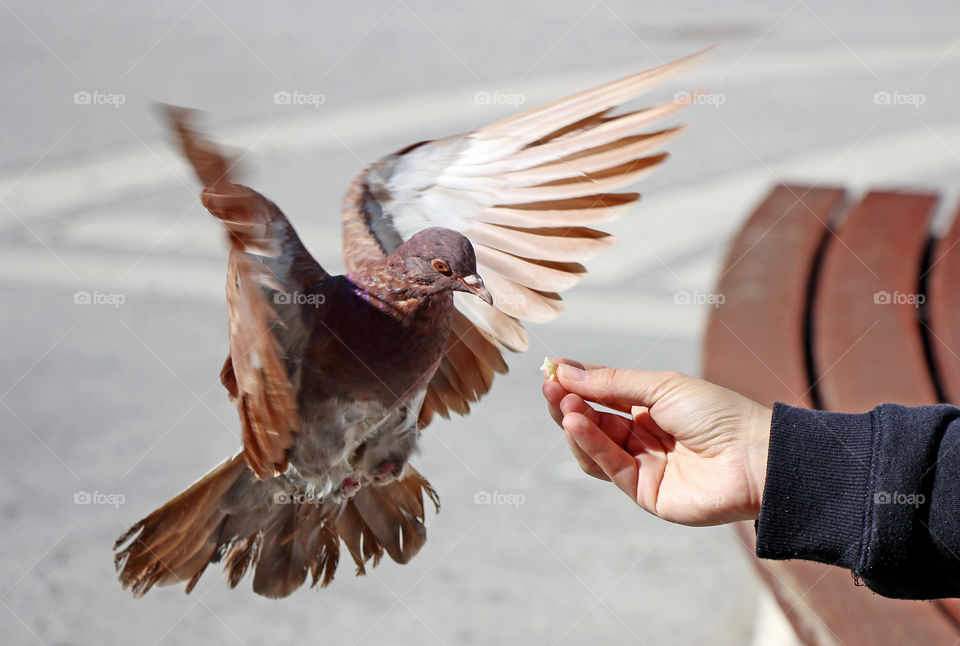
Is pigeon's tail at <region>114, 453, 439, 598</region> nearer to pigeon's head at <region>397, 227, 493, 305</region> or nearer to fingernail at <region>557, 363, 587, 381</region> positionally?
fingernail at <region>557, 363, 587, 381</region>

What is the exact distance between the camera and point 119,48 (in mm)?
9008

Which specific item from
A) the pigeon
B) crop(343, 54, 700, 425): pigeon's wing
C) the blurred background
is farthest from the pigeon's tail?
the blurred background

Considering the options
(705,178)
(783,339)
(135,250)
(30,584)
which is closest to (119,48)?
(135,250)

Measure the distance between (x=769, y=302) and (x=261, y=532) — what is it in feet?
6.59

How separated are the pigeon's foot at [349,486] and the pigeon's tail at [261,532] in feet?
0.19

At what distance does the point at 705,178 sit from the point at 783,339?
4065 millimetres

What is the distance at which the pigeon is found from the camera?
157 cm

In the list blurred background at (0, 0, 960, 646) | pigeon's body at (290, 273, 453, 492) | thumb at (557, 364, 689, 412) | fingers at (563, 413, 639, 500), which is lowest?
blurred background at (0, 0, 960, 646)

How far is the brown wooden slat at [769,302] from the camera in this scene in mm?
3094

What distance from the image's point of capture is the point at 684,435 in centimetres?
209

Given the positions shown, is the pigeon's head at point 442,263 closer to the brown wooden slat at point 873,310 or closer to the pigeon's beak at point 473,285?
the pigeon's beak at point 473,285

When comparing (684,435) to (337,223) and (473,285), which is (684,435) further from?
(337,223)

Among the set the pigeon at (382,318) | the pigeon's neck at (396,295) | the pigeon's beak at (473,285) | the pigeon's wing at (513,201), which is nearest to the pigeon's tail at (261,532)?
the pigeon at (382,318)

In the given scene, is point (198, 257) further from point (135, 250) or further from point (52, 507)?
point (52, 507)
